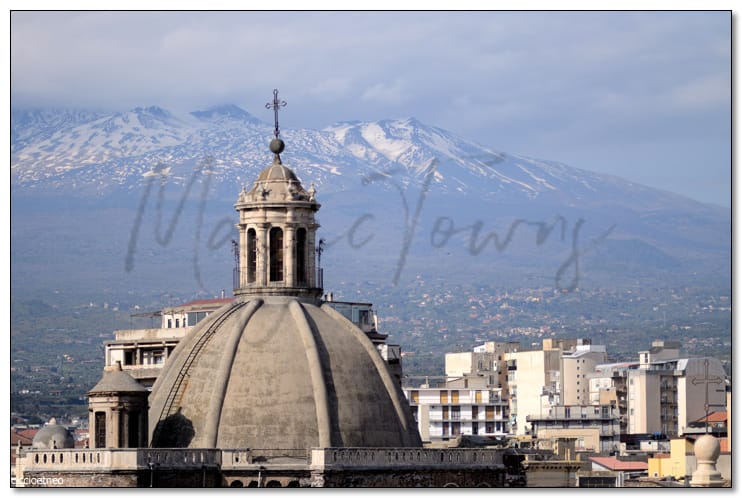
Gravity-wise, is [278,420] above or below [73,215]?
below

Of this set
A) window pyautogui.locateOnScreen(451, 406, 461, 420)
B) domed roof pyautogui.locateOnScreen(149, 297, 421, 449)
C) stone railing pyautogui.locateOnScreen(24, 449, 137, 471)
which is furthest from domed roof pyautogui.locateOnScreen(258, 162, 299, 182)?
window pyautogui.locateOnScreen(451, 406, 461, 420)

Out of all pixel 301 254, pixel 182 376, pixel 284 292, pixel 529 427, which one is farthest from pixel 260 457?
pixel 529 427

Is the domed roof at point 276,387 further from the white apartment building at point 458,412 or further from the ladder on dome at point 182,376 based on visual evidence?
the white apartment building at point 458,412

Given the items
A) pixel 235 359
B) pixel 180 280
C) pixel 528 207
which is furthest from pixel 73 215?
pixel 235 359

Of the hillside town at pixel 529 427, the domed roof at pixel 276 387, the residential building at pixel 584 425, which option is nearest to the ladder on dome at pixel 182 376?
the domed roof at pixel 276 387

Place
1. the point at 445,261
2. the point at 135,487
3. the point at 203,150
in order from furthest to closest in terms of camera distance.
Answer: the point at 445,261 < the point at 203,150 < the point at 135,487

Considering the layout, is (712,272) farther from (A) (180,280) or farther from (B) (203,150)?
(B) (203,150)

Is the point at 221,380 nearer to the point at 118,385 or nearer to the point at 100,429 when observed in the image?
the point at 118,385
